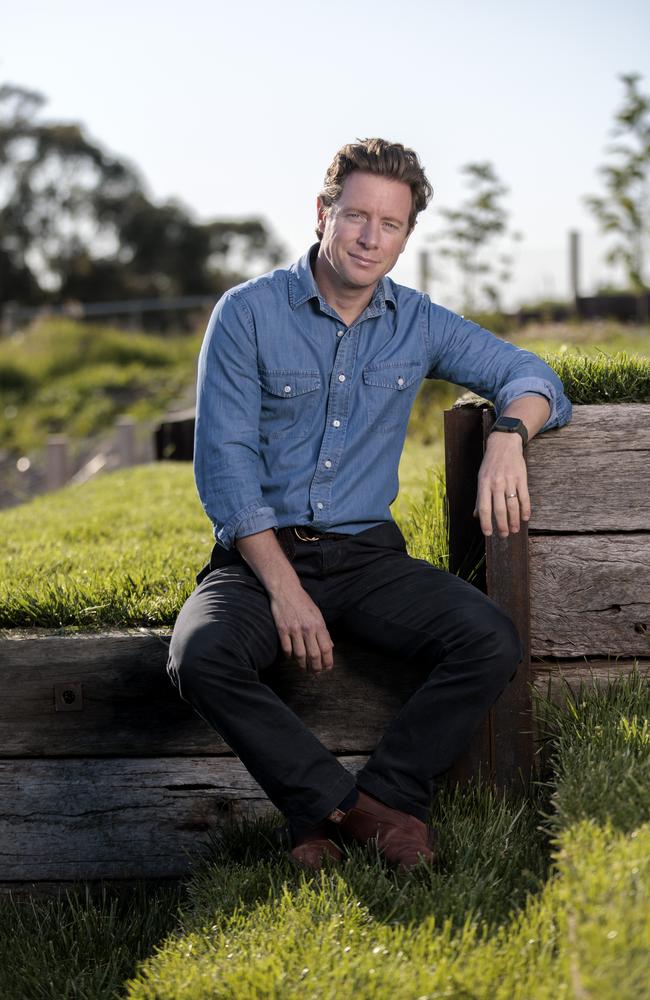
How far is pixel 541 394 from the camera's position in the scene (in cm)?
318

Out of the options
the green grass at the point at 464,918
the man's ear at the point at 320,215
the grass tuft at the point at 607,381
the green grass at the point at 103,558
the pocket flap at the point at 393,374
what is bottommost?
the green grass at the point at 464,918

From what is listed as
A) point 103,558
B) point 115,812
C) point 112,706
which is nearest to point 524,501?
point 112,706

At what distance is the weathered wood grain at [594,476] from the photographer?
3.27m

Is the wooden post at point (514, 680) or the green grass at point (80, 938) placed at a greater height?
the wooden post at point (514, 680)

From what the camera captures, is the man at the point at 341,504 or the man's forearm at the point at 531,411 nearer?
the man at the point at 341,504

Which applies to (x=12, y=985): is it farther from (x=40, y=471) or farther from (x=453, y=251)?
(x=453, y=251)

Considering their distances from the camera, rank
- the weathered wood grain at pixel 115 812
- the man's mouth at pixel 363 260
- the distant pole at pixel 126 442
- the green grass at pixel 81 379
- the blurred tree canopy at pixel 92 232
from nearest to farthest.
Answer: the man's mouth at pixel 363 260
the weathered wood grain at pixel 115 812
the distant pole at pixel 126 442
the green grass at pixel 81 379
the blurred tree canopy at pixel 92 232

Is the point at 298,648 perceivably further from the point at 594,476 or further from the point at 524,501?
the point at 594,476

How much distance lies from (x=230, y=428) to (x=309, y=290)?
0.47m

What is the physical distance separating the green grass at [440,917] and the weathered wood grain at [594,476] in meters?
0.47

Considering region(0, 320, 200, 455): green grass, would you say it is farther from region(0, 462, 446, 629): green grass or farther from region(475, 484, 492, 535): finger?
region(475, 484, 492, 535): finger

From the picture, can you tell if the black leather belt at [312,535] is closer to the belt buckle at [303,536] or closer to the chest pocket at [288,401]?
the belt buckle at [303,536]

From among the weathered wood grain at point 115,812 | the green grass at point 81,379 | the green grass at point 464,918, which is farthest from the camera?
the green grass at point 81,379

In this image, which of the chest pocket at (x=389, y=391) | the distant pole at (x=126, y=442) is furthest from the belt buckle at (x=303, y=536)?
the distant pole at (x=126, y=442)
